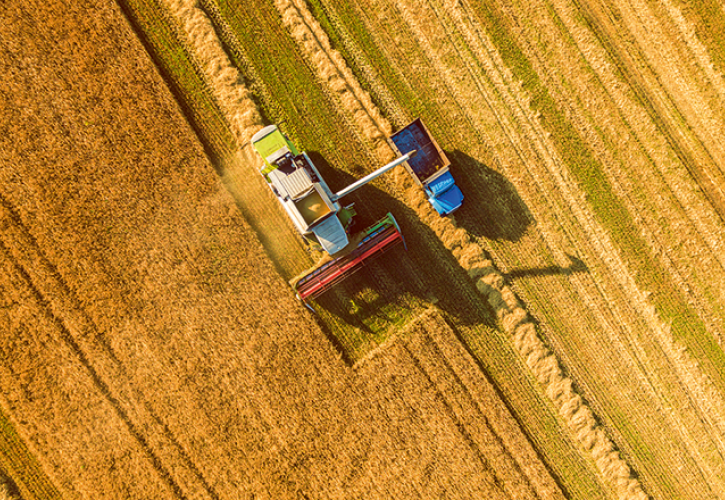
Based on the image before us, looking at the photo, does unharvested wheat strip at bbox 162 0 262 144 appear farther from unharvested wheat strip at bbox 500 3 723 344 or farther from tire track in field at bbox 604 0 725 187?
tire track in field at bbox 604 0 725 187

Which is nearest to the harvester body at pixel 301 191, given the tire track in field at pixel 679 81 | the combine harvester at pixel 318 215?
the combine harvester at pixel 318 215

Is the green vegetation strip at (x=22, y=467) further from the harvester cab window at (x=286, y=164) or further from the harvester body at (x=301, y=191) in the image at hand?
the harvester cab window at (x=286, y=164)

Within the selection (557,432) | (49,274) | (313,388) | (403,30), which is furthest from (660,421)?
(49,274)

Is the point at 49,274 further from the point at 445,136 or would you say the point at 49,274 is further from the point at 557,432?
the point at 557,432

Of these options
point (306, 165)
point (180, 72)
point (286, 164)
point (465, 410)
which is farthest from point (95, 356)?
point (465, 410)

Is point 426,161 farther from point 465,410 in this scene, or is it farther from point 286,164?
point 465,410

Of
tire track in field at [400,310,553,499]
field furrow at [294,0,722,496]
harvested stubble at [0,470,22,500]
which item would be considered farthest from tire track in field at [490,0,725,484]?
harvested stubble at [0,470,22,500]
